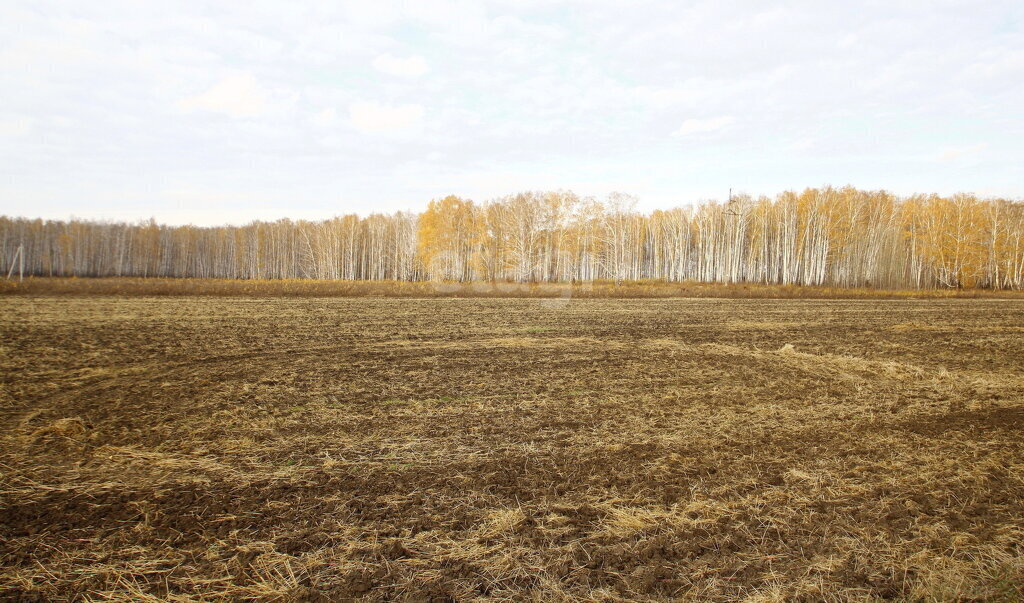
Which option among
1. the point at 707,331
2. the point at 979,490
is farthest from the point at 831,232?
the point at 979,490

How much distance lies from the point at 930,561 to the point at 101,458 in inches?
292

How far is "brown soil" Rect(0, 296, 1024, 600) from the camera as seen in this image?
3453 millimetres

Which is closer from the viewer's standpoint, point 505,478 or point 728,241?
point 505,478

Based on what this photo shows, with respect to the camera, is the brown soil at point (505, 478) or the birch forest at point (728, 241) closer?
the brown soil at point (505, 478)

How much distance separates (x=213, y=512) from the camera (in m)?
4.26

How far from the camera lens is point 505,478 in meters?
5.04

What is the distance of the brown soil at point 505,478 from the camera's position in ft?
11.3

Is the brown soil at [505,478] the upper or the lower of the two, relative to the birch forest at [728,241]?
lower

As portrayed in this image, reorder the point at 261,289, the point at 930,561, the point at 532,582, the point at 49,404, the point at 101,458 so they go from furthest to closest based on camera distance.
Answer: the point at 261,289 → the point at 49,404 → the point at 101,458 → the point at 930,561 → the point at 532,582

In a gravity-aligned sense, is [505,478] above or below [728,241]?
below

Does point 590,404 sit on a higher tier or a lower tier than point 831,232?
lower

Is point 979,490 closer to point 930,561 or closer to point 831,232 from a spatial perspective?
point 930,561

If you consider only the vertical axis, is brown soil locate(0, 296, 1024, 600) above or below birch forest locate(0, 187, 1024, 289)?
below

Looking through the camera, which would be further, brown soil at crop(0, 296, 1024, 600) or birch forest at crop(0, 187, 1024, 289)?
birch forest at crop(0, 187, 1024, 289)
